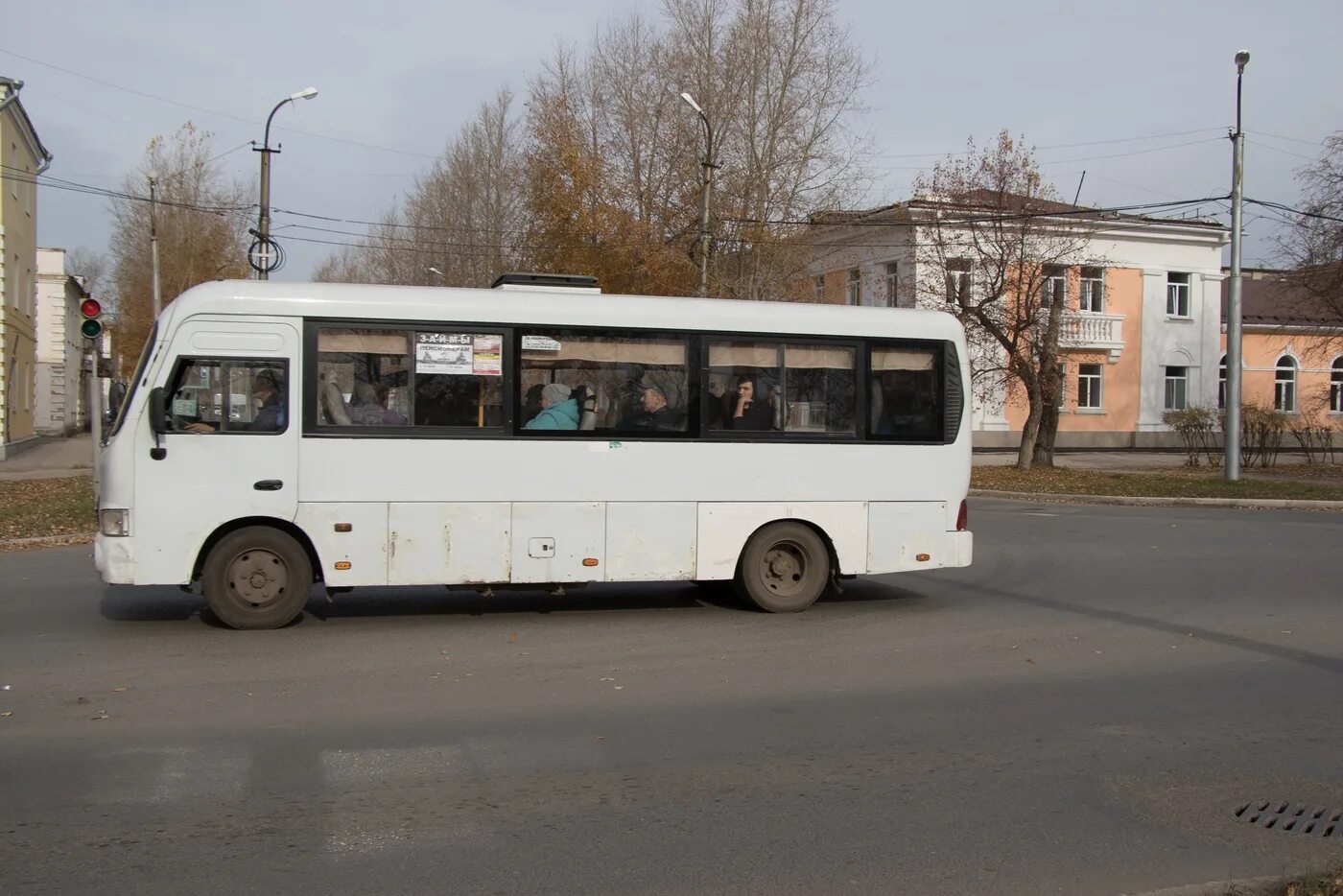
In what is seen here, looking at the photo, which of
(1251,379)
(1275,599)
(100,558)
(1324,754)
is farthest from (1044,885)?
(1251,379)

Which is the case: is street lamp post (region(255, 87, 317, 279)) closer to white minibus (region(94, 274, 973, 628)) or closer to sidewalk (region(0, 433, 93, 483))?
sidewalk (region(0, 433, 93, 483))

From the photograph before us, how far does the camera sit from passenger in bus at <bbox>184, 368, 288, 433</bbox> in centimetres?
943

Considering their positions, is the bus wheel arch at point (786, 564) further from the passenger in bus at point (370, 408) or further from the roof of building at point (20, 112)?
the roof of building at point (20, 112)

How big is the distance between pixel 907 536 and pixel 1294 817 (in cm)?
574

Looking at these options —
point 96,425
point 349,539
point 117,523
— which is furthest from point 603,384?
point 96,425

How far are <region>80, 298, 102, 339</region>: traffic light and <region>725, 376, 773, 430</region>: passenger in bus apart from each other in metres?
10.3

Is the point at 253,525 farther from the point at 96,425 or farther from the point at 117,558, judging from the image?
the point at 96,425

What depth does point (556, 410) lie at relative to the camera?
1009 cm

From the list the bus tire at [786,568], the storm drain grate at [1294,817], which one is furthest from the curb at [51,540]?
the storm drain grate at [1294,817]

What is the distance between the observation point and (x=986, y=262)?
30250 mm

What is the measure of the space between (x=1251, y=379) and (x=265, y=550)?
52.3 meters

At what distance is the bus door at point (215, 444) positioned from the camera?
9.21m

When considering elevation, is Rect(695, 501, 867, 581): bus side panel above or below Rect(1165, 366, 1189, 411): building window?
below

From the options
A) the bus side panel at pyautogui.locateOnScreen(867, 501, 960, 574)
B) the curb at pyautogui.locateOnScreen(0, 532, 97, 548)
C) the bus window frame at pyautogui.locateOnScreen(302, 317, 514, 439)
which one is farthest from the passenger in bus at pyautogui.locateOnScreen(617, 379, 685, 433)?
the curb at pyautogui.locateOnScreen(0, 532, 97, 548)
